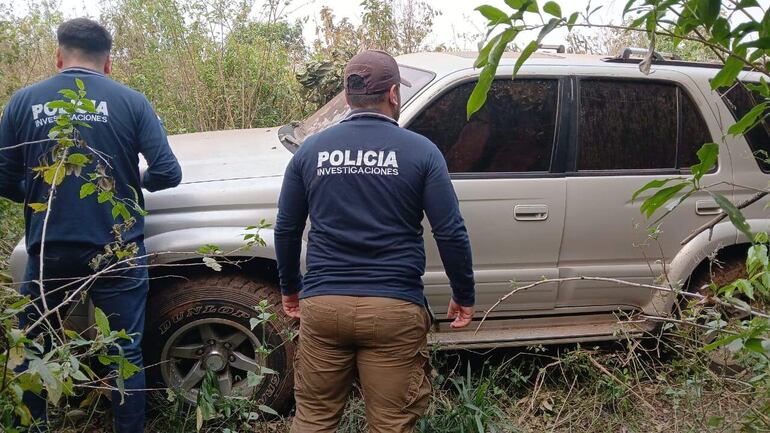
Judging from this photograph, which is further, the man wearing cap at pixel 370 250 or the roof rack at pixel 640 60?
the roof rack at pixel 640 60

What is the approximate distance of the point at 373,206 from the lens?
104 inches

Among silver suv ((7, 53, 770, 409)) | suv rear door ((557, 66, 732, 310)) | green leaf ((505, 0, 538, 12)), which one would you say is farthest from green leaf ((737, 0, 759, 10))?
suv rear door ((557, 66, 732, 310))

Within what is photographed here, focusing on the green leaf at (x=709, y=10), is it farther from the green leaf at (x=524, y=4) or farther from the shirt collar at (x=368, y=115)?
the shirt collar at (x=368, y=115)

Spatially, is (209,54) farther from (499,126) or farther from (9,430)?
(9,430)

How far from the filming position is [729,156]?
417cm

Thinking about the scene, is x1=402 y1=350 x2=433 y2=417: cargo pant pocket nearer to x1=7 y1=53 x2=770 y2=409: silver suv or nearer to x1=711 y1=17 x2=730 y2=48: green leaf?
x1=7 y1=53 x2=770 y2=409: silver suv

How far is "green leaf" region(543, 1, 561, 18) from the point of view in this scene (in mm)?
1555

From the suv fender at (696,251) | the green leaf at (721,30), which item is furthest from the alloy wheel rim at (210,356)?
the green leaf at (721,30)

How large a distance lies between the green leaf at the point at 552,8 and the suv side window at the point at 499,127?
2.22 m

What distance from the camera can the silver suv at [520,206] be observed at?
3582mm

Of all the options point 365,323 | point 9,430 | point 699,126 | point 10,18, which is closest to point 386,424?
point 365,323

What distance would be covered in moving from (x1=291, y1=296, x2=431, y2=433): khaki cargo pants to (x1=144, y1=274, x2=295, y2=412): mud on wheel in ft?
2.44

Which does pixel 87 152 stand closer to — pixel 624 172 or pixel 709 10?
pixel 709 10

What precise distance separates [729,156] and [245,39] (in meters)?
4.97
